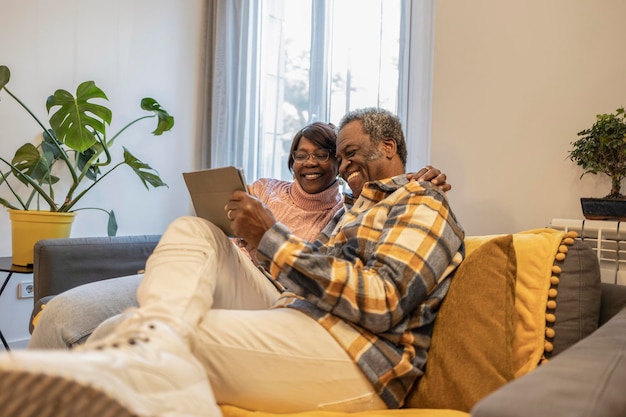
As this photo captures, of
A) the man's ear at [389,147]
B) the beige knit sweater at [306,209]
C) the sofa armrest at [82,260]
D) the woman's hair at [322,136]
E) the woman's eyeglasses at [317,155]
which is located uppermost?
the woman's hair at [322,136]

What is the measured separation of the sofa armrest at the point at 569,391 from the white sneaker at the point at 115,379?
40 cm

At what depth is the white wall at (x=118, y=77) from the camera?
8.52 feet

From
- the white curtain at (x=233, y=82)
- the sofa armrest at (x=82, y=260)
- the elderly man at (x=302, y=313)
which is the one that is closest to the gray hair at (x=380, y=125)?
the elderly man at (x=302, y=313)

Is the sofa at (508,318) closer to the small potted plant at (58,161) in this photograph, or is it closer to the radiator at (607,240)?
the radiator at (607,240)

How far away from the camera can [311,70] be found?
2.89m

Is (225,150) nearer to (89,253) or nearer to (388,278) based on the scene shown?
(89,253)

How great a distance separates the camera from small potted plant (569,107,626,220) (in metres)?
1.59

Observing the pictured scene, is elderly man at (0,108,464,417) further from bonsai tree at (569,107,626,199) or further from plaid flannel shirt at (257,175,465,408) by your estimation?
bonsai tree at (569,107,626,199)

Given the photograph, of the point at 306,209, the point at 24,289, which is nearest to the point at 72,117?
the point at 24,289

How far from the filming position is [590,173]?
6.00ft

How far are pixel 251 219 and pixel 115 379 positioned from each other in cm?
56

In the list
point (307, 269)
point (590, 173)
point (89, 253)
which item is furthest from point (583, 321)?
point (89, 253)

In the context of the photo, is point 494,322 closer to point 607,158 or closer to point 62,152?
point 607,158

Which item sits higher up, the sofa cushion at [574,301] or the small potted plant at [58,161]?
the small potted plant at [58,161]
